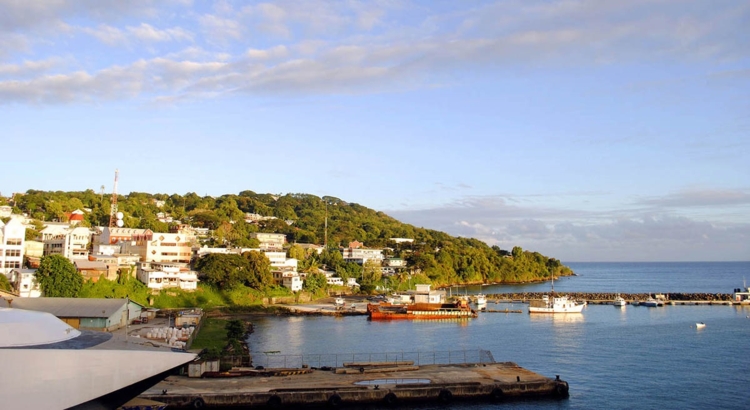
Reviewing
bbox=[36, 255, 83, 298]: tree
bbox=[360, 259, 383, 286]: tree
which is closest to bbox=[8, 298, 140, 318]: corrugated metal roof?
bbox=[36, 255, 83, 298]: tree

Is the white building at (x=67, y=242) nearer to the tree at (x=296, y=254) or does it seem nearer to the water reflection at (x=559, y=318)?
the tree at (x=296, y=254)

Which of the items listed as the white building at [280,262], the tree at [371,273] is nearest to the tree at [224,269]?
the white building at [280,262]

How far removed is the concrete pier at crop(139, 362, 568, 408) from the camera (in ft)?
84.9

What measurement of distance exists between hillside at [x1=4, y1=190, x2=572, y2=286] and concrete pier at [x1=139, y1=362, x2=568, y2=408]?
58739mm

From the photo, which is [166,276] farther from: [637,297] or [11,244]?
[637,297]

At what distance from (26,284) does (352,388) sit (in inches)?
1501

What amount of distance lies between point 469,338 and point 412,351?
911cm

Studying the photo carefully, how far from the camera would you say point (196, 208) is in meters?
145

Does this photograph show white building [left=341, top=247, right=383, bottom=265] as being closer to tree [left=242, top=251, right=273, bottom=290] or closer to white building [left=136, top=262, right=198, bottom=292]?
tree [left=242, top=251, right=273, bottom=290]

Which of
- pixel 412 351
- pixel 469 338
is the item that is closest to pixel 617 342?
pixel 469 338

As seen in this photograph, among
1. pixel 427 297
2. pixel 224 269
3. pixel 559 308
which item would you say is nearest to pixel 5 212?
pixel 224 269

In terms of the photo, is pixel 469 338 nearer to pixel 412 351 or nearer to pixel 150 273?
pixel 412 351

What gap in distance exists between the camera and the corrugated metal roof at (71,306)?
40816mm

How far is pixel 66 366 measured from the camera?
17656 mm
